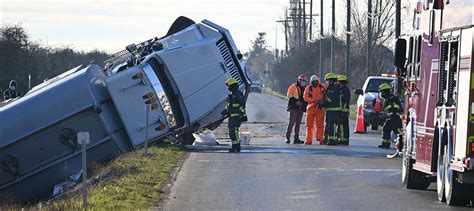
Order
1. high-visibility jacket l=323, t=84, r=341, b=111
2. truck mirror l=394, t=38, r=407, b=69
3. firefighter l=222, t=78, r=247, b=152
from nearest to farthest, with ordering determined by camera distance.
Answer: truck mirror l=394, t=38, r=407, b=69 → firefighter l=222, t=78, r=247, b=152 → high-visibility jacket l=323, t=84, r=341, b=111

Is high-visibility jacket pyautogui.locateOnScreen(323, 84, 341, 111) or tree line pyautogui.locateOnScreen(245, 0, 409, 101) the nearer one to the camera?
high-visibility jacket pyautogui.locateOnScreen(323, 84, 341, 111)

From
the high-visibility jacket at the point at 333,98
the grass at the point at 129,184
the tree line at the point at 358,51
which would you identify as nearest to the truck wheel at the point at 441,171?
the grass at the point at 129,184

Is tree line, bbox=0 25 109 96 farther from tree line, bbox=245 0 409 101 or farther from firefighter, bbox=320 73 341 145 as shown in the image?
firefighter, bbox=320 73 341 145

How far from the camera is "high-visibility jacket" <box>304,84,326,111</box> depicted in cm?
2388

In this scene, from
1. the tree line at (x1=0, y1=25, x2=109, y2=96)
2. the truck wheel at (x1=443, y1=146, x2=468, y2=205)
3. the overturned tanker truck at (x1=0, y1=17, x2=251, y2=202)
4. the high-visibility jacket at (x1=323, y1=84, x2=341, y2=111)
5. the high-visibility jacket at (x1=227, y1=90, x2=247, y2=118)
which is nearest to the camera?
the truck wheel at (x1=443, y1=146, x2=468, y2=205)

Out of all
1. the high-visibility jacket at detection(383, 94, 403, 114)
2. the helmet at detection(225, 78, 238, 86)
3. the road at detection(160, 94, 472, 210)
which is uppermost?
the helmet at detection(225, 78, 238, 86)

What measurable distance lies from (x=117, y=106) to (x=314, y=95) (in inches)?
223

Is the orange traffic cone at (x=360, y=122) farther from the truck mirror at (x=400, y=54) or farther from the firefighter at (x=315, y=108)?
the truck mirror at (x=400, y=54)

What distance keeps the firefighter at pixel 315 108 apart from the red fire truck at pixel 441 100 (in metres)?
8.25

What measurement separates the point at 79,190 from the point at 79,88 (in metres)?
4.46

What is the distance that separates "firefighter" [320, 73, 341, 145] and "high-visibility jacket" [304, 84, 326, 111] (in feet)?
0.61

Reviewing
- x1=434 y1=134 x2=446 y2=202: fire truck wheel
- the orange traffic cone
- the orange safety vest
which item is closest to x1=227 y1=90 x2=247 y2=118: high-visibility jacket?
the orange safety vest

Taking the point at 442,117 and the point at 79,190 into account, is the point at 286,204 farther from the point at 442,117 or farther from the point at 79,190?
the point at 79,190

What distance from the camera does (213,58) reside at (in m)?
22.1
